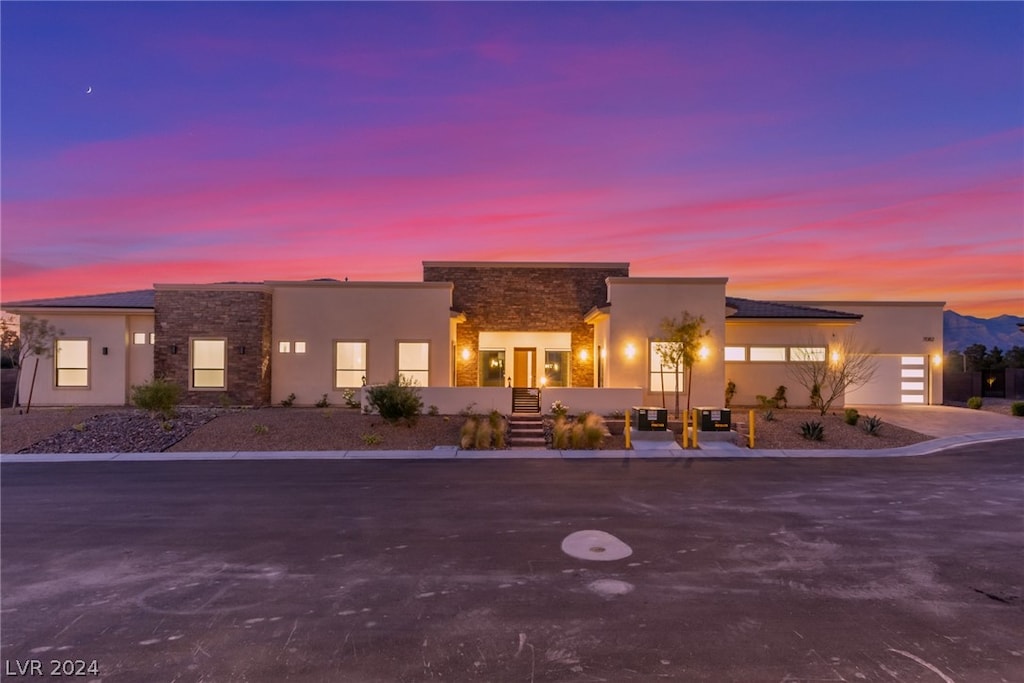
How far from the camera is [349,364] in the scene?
24125 mm

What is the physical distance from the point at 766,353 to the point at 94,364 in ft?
90.4

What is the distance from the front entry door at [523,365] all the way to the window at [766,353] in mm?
9434

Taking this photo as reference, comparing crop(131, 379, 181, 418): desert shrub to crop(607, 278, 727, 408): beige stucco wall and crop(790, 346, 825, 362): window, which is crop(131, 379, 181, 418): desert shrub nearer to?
crop(607, 278, 727, 408): beige stucco wall

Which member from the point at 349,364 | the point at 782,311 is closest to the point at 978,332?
the point at 782,311

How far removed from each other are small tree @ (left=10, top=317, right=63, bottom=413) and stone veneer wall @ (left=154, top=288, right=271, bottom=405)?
4.20 metres

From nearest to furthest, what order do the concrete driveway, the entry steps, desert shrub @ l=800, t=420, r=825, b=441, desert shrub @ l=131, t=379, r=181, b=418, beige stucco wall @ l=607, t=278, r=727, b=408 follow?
the entry steps
desert shrub @ l=800, t=420, r=825, b=441
desert shrub @ l=131, t=379, r=181, b=418
the concrete driveway
beige stucco wall @ l=607, t=278, r=727, b=408

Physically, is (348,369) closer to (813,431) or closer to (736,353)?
(736,353)

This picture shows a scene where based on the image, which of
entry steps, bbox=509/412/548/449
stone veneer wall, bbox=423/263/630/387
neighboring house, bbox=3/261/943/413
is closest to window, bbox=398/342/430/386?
neighboring house, bbox=3/261/943/413

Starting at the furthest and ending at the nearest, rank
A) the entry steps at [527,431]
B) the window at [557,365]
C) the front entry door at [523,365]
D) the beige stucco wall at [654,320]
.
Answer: the window at [557,365] < the front entry door at [523,365] < the beige stucco wall at [654,320] < the entry steps at [527,431]

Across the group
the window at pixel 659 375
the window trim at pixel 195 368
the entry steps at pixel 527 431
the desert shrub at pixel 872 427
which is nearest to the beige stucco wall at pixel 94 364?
the window trim at pixel 195 368

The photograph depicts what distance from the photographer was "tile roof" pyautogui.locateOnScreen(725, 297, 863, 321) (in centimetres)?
2586

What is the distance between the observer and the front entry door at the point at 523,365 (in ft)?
88.5

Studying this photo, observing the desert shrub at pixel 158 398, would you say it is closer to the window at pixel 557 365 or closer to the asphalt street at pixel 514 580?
the asphalt street at pixel 514 580

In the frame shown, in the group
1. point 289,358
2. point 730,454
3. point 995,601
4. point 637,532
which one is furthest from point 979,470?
point 289,358
